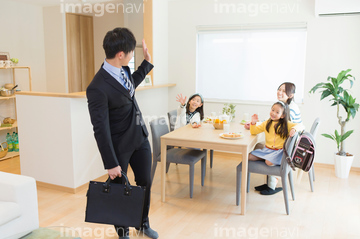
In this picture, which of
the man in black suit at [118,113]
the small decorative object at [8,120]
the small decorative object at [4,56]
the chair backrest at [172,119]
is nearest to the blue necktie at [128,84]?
the man in black suit at [118,113]

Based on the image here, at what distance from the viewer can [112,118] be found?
2299 millimetres

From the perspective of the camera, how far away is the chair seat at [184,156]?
359 centimetres

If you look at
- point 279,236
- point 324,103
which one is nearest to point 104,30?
point 324,103

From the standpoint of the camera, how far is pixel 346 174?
14.0ft

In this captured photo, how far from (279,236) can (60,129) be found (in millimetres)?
2368

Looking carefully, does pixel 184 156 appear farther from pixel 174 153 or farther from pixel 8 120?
pixel 8 120

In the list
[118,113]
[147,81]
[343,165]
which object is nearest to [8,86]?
[147,81]

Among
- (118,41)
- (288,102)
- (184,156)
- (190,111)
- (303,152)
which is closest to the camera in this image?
(118,41)

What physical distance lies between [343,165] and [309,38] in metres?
1.68

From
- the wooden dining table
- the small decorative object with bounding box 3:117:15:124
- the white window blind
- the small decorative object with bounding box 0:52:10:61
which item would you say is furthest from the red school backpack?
the small decorative object with bounding box 0:52:10:61

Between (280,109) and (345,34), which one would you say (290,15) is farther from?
(280,109)

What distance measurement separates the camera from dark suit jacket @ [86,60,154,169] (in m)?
2.16

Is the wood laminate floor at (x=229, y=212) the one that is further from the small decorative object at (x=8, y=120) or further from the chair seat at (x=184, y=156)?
the small decorative object at (x=8, y=120)

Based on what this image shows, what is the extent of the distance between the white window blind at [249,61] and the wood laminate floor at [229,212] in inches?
54.7
